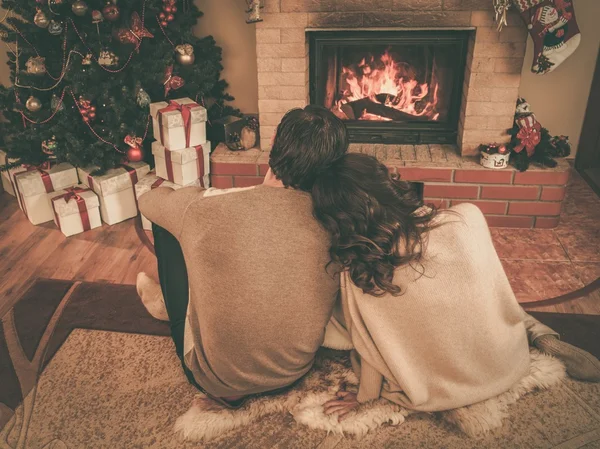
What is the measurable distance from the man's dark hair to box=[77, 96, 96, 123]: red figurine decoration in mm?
1667

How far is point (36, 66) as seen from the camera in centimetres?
251

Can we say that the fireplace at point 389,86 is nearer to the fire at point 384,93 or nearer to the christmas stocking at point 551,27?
the fire at point 384,93

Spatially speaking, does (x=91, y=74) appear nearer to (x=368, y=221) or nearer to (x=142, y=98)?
(x=142, y=98)

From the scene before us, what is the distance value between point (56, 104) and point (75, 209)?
51cm

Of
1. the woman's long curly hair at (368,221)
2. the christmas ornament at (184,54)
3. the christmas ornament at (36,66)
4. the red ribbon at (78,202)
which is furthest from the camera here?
the christmas ornament at (184,54)

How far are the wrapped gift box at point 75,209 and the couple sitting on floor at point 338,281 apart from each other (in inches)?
51.4

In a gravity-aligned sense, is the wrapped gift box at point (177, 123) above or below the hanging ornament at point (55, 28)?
below

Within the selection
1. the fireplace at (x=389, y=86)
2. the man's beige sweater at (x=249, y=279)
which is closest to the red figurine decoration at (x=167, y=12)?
the fireplace at (x=389, y=86)

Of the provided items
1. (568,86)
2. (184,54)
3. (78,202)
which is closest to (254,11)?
(184,54)

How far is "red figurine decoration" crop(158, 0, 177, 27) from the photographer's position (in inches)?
104

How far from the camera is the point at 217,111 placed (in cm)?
306

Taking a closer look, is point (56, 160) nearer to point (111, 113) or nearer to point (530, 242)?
point (111, 113)

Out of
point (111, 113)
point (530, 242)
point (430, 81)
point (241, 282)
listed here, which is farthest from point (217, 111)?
point (241, 282)

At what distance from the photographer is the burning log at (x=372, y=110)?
2.86 meters
